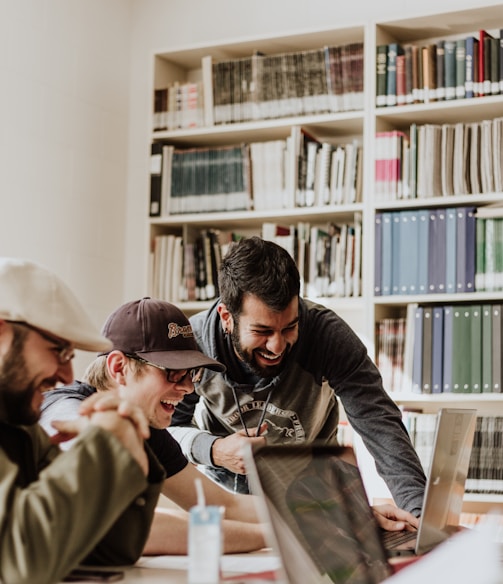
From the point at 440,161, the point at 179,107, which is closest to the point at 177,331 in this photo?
the point at 440,161

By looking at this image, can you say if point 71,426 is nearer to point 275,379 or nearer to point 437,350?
point 275,379

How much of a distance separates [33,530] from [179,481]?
822 mm

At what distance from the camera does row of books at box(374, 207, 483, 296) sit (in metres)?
3.41

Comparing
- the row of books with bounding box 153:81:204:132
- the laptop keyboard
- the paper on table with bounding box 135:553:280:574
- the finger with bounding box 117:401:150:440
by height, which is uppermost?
the row of books with bounding box 153:81:204:132

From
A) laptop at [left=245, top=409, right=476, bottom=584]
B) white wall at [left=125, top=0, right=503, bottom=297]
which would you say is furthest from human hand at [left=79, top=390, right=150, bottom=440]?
white wall at [left=125, top=0, right=503, bottom=297]

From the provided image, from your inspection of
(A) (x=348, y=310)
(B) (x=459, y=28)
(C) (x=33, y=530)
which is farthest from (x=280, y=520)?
(B) (x=459, y=28)

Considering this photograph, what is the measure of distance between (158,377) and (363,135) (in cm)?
210

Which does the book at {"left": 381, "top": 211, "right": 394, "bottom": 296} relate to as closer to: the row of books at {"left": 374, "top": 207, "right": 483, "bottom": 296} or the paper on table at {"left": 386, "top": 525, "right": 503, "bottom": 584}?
the row of books at {"left": 374, "top": 207, "right": 483, "bottom": 296}

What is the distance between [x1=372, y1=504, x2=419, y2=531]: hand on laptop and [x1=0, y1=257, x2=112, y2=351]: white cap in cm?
75

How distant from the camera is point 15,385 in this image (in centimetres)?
128

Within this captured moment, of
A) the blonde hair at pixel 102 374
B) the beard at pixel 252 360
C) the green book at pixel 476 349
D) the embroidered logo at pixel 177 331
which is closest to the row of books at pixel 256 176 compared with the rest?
the green book at pixel 476 349

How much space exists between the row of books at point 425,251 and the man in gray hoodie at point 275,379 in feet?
3.29

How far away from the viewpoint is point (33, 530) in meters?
1.11

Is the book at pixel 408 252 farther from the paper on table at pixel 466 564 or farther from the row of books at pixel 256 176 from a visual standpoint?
the paper on table at pixel 466 564
